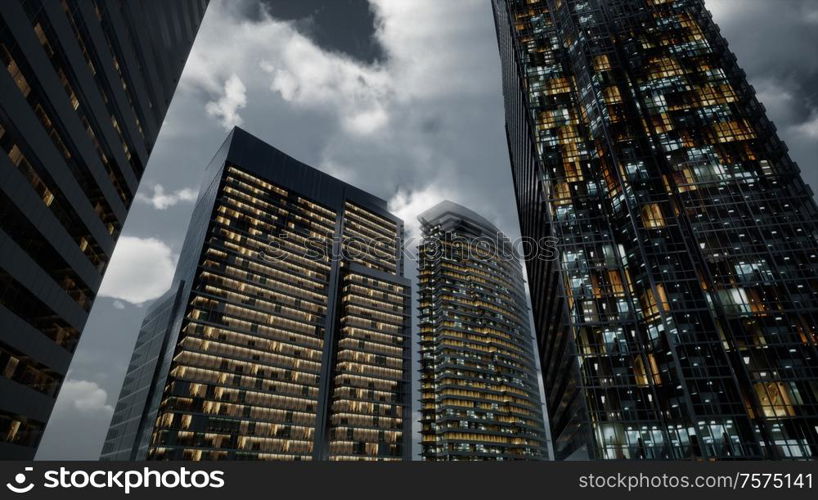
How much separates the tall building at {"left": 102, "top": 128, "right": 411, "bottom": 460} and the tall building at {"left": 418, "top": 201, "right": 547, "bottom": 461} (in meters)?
28.8

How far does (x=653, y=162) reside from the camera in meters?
73.8

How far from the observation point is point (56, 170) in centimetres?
4234

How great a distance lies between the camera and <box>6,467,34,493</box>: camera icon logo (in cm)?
1144

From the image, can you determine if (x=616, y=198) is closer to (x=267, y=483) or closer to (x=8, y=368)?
(x=267, y=483)

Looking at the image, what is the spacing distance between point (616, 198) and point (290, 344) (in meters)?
90.0

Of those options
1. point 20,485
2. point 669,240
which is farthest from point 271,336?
point 20,485

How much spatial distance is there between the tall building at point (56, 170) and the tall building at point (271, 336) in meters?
55.5

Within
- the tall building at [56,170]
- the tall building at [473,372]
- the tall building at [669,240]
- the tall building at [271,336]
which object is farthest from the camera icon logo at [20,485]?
the tall building at [473,372]

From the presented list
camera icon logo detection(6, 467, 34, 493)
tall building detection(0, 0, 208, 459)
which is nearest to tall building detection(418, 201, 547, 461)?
tall building detection(0, 0, 208, 459)

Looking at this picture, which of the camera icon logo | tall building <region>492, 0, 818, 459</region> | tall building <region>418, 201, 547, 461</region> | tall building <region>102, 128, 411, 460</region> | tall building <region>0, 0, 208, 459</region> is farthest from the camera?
tall building <region>418, 201, 547, 461</region>

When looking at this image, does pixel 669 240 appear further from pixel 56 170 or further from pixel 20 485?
pixel 56 170

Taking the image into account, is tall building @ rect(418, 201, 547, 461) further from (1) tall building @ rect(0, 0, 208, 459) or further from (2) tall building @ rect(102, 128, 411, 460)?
(1) tall building @ rect(0, 0, 208, 459)

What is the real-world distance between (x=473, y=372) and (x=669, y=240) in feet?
370

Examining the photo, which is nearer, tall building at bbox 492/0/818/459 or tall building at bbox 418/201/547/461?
tall building at bbox 492/0/818/459
